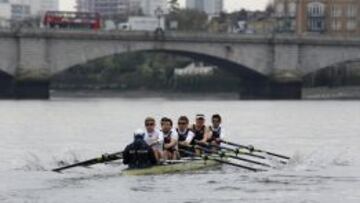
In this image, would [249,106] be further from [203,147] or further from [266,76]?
[203,147]

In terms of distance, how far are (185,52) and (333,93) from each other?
2320 cm

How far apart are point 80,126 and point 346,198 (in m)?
31.7

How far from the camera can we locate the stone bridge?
97375 millimetres

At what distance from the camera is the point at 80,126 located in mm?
62094

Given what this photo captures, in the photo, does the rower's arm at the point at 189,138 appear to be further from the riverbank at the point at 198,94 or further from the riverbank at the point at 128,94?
the riverbank at the point at 128,94

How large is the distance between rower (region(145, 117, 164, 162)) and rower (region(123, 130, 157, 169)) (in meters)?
0.28

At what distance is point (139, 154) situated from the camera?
33.4 meters

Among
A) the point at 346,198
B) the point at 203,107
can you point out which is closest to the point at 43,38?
the point at 203,107

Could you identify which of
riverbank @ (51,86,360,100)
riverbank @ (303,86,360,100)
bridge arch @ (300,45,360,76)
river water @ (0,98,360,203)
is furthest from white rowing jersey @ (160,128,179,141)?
riverbank @ (303,86,360,100)

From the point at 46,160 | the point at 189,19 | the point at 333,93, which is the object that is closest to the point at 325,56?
the point at 333,93

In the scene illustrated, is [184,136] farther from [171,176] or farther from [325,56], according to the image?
[325,56]

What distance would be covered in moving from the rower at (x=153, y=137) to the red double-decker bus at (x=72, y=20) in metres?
75.5

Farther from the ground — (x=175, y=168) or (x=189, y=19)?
(x=175, y=168)

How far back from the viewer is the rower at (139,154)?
109 feet
